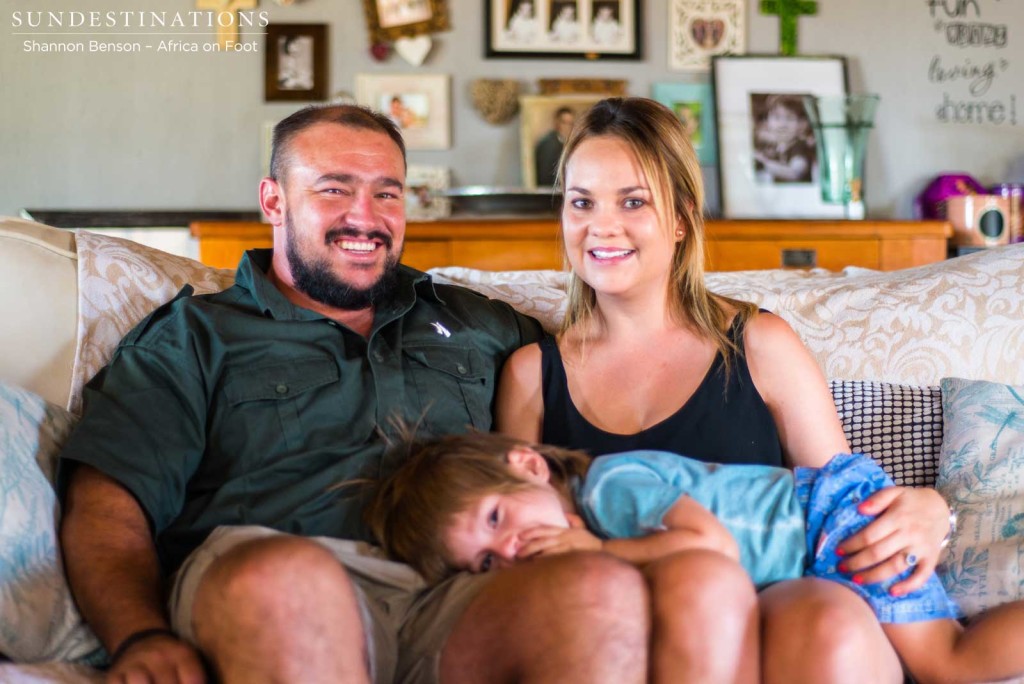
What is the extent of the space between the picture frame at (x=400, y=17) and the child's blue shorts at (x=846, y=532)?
2.76 metres

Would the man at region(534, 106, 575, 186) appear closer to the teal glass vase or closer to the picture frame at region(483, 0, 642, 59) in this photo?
the picture frame at region(483, 0, 642, 59)

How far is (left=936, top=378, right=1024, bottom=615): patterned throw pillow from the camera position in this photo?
160 centimetres

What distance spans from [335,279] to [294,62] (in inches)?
84.7

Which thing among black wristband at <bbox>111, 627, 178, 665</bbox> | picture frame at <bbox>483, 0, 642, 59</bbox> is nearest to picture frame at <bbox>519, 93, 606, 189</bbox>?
picture frame at <bbox>483, 0, 642, 59</bbox>

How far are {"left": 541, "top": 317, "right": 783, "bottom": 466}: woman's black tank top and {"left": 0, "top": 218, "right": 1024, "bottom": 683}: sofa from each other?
256 mm

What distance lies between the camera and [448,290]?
199cm

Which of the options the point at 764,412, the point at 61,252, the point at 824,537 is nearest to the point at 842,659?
the point at 824,537

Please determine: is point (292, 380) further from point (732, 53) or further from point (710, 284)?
point (732, 53)

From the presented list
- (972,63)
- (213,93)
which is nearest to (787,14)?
(972,63)

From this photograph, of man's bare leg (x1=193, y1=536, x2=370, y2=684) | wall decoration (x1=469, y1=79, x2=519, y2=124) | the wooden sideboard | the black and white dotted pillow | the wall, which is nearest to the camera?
man's bare leg (x1=193, y1=536, x2=370, y2=684)

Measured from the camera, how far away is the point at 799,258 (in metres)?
3.51

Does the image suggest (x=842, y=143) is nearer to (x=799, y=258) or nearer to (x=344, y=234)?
(x=799, y=258)

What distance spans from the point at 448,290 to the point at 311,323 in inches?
12.6

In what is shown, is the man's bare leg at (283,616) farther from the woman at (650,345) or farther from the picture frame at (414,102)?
the picture frame at (414,102)
